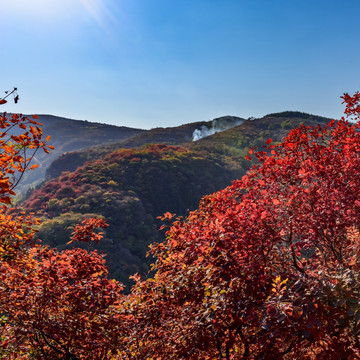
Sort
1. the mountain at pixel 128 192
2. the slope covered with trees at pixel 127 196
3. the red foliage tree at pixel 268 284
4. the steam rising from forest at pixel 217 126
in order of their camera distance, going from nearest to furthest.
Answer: the red foliage tree at pixel 268 284 → the slope covered with trees at pixel 127 196 → the mountain at pixel 128 192 → the steam rising from forest at pixel 217 126

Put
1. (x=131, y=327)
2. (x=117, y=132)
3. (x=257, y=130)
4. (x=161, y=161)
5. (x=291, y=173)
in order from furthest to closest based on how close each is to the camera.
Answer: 1. (x=117, y=132)
2. (x=257, y=130)
3. (x=161, y=161)
4. (x=291, y=173)
5. (x=131, y=327)

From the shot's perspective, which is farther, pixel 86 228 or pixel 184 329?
pixel 86 228

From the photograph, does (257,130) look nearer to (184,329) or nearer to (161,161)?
(161,161)

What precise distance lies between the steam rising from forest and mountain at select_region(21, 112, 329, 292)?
41.8m

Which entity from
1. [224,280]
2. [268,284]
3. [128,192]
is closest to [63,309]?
[224,280]

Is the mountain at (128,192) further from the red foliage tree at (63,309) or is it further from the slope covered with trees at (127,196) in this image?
the red foliage tree at (63,309)

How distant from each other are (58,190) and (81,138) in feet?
500

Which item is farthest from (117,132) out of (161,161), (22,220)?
(22,220)

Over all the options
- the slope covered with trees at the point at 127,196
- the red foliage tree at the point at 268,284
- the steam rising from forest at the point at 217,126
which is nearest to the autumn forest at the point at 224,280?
the red foliage tree at the point at 268,284

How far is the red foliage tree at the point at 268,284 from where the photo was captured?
3701 mm

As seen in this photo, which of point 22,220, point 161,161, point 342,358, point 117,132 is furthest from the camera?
point 117,132

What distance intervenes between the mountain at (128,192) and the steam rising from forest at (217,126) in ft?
137

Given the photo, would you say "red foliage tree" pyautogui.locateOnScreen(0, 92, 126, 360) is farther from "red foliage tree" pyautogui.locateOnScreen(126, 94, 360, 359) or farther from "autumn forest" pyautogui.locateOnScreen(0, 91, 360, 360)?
"red foliage tree" pyautogui.locateOnScreen(126, 94, 360, 359)

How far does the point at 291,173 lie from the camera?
28.8 feet
